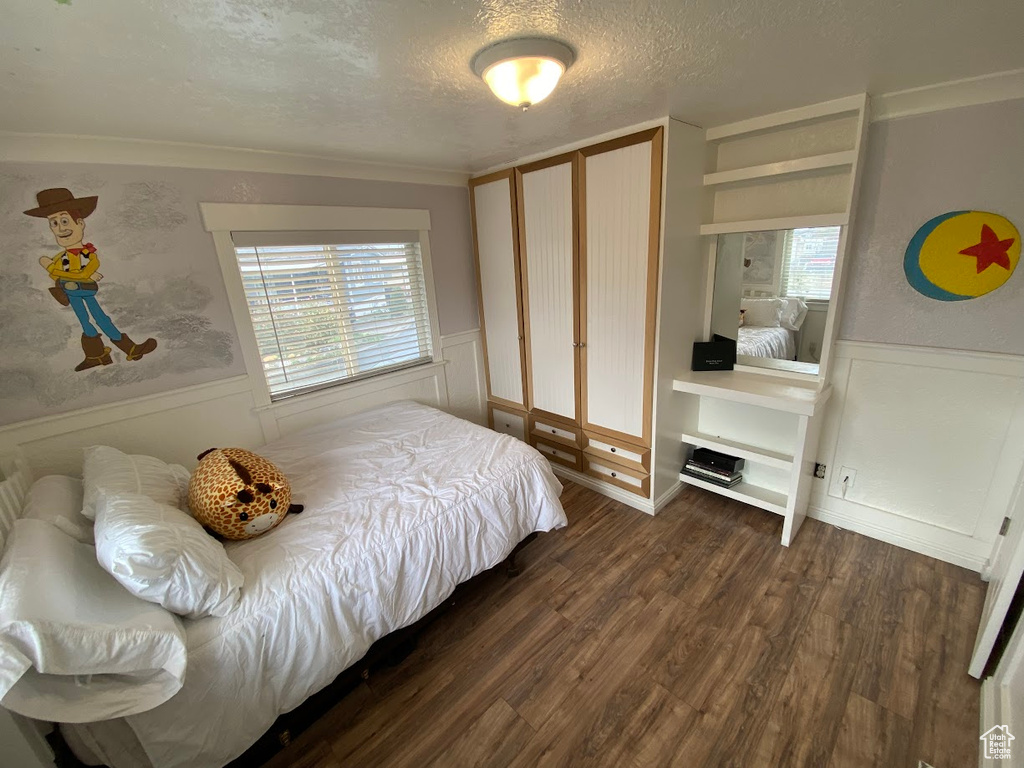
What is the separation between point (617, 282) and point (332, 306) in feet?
5.72

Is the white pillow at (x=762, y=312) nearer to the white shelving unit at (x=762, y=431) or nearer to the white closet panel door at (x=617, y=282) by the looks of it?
the white shelving unit at (x=762, y=431)

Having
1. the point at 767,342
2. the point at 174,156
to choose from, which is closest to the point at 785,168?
the point at 767,342

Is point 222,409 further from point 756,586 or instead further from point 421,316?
point 756,586

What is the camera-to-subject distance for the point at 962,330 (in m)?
1.88

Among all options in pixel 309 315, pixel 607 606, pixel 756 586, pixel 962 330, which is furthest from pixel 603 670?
pixel 309 315

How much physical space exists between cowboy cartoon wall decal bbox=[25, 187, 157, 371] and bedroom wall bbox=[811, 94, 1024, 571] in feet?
11.7

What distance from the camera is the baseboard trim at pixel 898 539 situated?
6.65 ft

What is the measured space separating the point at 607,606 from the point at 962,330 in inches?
81.1

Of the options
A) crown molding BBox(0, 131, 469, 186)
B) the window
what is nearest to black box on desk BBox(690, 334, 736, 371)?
the window

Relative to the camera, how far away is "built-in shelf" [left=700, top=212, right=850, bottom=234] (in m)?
1.93

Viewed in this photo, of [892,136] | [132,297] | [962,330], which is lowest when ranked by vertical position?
[962,330]

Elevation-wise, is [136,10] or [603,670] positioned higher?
[136,10]

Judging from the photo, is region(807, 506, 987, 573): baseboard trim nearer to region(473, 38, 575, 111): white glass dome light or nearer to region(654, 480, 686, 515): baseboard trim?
region(654, 480, 686, 515): baseboard trim

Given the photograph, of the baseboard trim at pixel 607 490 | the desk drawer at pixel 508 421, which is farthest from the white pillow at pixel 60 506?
the baseboard trim at pixel 607 490
